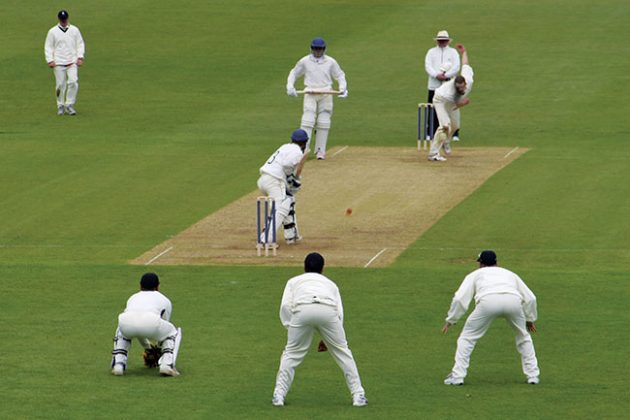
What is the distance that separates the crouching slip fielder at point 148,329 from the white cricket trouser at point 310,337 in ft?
5.83

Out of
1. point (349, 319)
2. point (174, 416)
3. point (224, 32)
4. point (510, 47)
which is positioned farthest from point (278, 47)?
point (174, 416)

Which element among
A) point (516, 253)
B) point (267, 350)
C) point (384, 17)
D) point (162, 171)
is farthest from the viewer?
point (384, 17)

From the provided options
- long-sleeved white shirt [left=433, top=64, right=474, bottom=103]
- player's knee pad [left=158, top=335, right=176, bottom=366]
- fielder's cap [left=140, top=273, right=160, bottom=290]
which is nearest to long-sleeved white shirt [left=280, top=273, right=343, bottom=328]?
player's knee pad [left=158, top=335, right=176, bottom=366]

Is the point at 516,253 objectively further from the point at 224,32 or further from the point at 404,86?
the point at 224,32

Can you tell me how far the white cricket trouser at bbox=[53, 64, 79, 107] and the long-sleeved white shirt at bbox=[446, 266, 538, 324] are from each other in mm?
21635

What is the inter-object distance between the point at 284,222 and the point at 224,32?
22611 mm

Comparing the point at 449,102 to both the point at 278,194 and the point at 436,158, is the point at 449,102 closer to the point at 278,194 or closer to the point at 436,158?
the point at 436,158

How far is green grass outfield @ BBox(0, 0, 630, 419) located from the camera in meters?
16.7

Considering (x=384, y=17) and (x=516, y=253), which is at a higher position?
(x=384, y=17)

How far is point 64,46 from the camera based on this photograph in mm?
36219

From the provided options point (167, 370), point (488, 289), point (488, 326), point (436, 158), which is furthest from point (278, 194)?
point (488, 289)

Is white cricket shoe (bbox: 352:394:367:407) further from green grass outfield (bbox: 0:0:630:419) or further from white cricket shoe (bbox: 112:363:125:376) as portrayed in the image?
white cricket shoe (bbox: 112:363:125:376)

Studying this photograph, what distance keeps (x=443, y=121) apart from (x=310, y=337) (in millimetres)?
15528

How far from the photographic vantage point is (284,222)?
80.0ft
